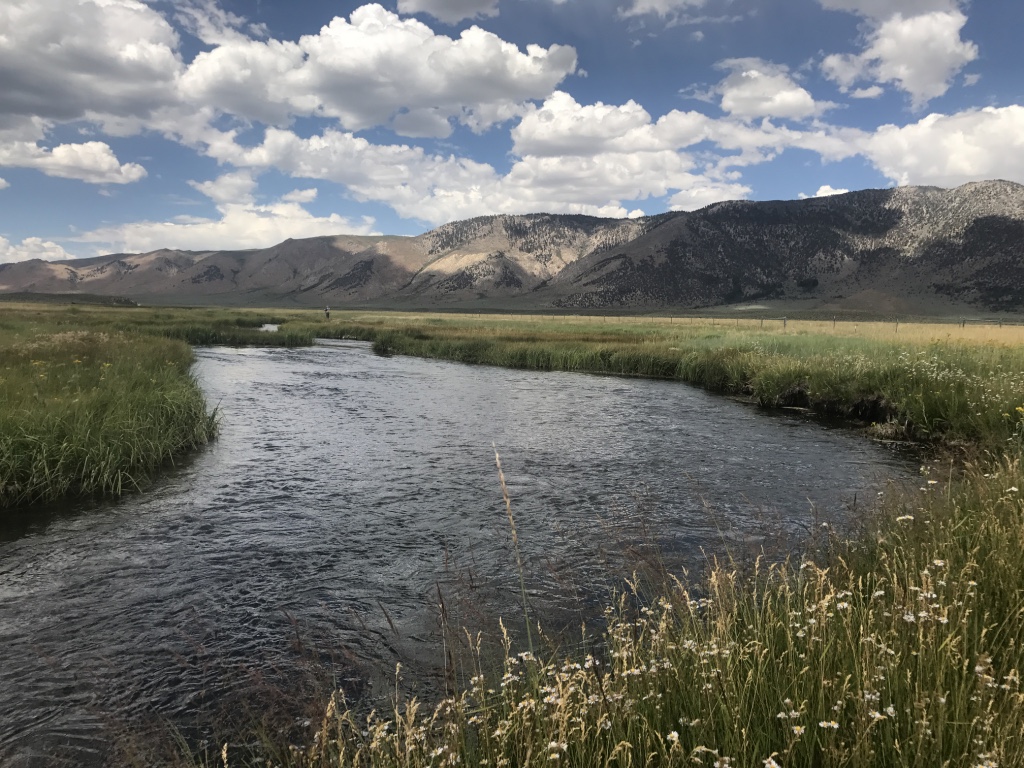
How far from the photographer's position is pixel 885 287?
16738cm

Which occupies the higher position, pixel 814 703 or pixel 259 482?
pixel 814 703

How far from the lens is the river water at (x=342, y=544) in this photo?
19.7ft

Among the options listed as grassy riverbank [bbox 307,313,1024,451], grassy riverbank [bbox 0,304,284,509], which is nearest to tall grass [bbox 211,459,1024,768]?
grassy riverbank [bbox 0,304,284,509]

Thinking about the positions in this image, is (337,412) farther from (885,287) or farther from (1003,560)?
(885,287)

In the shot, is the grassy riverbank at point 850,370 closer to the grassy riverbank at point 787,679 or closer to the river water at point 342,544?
the river water at point 342,544

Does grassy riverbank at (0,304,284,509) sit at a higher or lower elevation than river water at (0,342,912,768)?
higher

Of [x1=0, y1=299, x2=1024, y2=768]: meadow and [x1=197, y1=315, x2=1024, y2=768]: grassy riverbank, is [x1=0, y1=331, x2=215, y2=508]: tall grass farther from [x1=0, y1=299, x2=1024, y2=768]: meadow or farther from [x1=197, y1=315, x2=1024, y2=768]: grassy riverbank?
[x1=197, y1=315, x2=1024, y2=768]: grassy riverbank

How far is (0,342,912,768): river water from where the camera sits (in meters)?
6.02

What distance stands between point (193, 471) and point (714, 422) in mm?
14845

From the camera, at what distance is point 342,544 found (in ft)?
31.4

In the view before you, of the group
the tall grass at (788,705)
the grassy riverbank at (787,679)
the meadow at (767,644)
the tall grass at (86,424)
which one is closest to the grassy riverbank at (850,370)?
the meadow at (767,644)

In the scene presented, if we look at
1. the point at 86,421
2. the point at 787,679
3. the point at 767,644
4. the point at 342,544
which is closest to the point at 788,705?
the point at 787,679

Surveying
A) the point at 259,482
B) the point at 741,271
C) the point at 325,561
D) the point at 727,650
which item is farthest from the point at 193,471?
the point at 741,271

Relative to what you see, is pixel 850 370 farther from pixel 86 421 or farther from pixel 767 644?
pixel 86 421
